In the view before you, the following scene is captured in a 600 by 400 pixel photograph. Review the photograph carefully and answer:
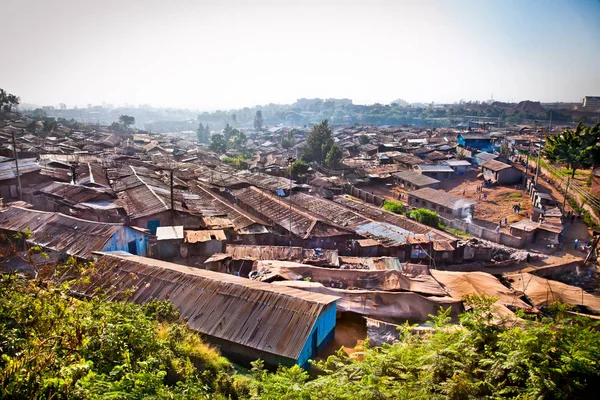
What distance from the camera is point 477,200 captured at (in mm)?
42062

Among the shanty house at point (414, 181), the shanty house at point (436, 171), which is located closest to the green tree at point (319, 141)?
the shanty house at point (414, 181)

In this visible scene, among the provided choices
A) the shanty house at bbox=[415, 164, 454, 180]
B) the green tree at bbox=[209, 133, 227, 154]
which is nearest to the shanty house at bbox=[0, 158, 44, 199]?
the shanty house at bbox=[415, 164, 454, 180]

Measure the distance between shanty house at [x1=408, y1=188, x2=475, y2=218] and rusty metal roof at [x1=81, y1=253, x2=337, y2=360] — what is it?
26152mm

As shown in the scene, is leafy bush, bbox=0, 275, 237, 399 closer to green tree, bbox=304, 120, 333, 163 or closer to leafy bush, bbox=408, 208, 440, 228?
leafy bush, bbox=408, 208, 440, 228

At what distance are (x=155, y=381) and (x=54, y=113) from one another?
20961cm

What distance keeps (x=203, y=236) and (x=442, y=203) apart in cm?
2465

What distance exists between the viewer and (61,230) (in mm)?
19641

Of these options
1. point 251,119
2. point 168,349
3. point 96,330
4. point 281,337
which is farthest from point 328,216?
point 251,119

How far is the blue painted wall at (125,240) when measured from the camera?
61.8 feet

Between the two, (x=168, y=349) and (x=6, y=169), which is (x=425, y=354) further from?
(x=6, y=169)

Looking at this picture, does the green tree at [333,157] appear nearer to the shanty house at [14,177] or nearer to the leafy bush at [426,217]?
the leafy bush at [426,217]

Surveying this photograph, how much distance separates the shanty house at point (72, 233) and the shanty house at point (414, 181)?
33259mm

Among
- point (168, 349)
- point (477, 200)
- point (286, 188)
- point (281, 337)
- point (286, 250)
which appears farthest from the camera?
point (477, 200)

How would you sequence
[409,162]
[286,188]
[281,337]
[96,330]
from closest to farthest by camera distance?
[96,330] → [281,337] → [286,188] → [409,162]
